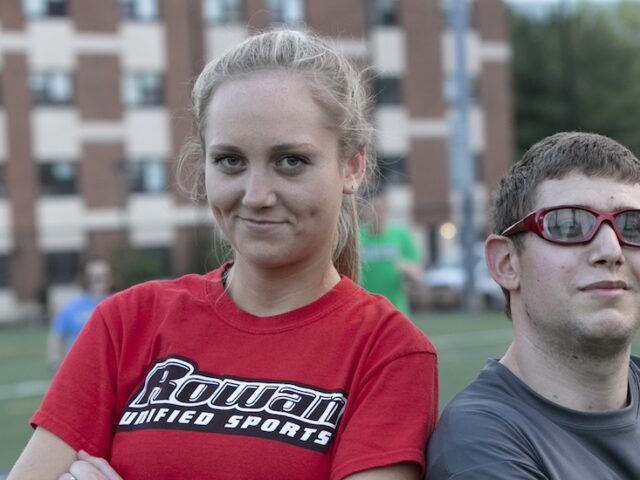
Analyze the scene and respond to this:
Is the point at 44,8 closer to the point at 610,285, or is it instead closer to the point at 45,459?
the point at 45,459

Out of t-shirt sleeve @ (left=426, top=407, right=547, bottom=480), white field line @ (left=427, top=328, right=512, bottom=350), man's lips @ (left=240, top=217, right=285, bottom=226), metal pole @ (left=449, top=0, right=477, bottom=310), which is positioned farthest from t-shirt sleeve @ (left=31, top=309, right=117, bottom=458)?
metal pole @ (left=449, top=0, right=477, bottom=310)

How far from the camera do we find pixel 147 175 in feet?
134

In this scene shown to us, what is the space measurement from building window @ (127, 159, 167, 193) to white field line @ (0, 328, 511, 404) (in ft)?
68.0

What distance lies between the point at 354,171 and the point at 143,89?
39.3 metres

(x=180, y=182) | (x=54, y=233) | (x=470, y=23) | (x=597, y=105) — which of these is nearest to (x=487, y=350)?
(x=180, y=182)

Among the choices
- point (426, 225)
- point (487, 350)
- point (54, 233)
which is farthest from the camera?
point (426, 225)

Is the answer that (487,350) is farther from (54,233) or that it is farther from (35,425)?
(54,233)

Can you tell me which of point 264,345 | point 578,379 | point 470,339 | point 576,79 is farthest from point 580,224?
point 576,79

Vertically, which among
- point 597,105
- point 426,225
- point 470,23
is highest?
point 470,23

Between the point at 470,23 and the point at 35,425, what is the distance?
4498 cm

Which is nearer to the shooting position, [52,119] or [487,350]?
[487,350]

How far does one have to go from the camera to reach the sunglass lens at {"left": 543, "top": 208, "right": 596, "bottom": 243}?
7.38 ft

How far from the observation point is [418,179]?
143ft

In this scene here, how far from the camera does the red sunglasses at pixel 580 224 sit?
2250 millimetres
